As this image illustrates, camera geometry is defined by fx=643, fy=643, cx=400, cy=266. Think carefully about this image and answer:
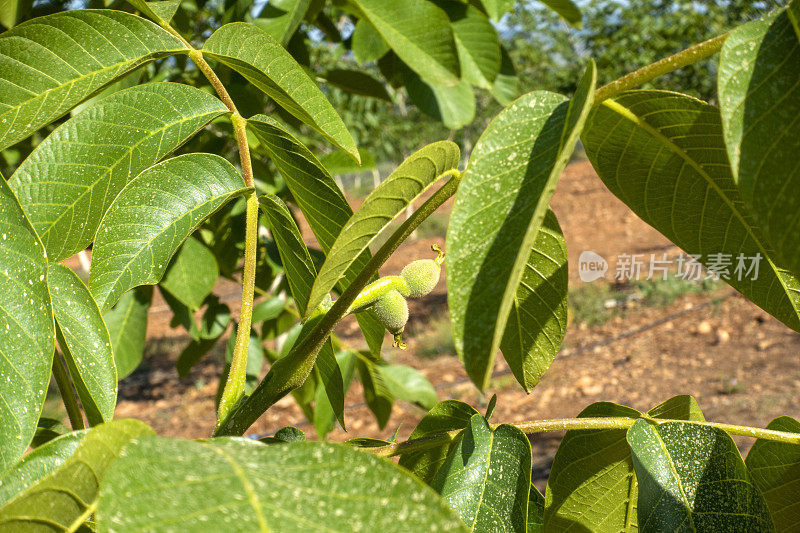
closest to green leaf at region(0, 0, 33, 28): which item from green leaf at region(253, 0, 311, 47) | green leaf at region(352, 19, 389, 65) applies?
green leaf at region(253, 0, 311, 47)

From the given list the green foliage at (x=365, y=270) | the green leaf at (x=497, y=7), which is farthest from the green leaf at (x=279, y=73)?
the green leaf at (x=497, y=7)

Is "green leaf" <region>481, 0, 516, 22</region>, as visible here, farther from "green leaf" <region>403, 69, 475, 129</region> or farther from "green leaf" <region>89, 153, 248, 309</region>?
"green leaf" <region>89, 153, 248, 309</region>

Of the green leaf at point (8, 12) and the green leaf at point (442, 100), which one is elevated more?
the green leaf at point (8, 12)

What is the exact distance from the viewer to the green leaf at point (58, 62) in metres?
0.66

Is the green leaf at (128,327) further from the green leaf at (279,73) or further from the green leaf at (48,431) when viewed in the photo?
the green leaf at (279,73)

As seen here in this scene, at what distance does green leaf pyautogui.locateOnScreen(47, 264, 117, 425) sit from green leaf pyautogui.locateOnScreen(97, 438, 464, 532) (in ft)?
0.74

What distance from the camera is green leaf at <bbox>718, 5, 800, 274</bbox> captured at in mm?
406

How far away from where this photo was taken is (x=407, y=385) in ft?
6.43

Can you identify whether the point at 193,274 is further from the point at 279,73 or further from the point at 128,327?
the point at 279,73

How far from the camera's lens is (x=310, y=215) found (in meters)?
0.75

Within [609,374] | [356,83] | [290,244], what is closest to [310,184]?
[290,244]

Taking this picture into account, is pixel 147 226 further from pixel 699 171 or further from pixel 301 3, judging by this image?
pixel 301 3

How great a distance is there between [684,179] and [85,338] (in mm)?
573

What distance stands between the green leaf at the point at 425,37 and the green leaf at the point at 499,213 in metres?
0.65
